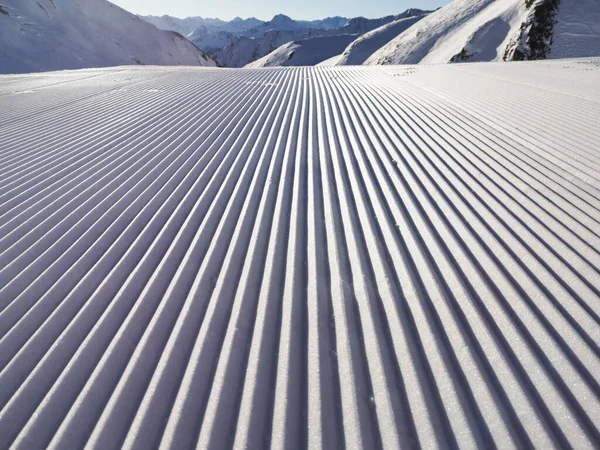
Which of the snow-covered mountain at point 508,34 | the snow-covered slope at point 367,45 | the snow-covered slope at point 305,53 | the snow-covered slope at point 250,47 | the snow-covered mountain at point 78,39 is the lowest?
the snow-covered slope at point 250,47

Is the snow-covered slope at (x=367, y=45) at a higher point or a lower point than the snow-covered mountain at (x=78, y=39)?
lower

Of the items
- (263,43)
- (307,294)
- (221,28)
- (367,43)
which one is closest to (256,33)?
(221,28)

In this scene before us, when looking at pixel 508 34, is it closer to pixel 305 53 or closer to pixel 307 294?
pixel 307 294

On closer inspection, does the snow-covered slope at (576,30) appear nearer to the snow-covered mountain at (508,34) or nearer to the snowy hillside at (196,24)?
the snow-covered mountain at (508,34)

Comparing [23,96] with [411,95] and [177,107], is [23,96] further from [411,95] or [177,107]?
[411,95]

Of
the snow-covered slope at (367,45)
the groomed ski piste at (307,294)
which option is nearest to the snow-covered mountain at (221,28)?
the snow-covered slope at (367,45)

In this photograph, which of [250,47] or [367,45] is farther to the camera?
[250,47]

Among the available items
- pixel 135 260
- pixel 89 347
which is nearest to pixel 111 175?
pixel 135 260

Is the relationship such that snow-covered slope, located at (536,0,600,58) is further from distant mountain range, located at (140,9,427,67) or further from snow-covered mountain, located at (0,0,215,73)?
distant mountain range, located at (140,9,427,67)
